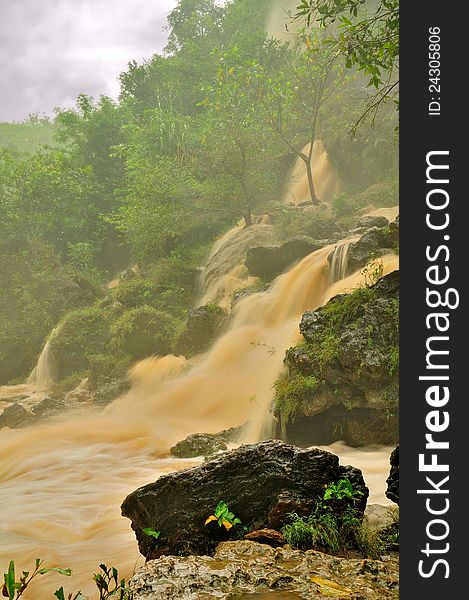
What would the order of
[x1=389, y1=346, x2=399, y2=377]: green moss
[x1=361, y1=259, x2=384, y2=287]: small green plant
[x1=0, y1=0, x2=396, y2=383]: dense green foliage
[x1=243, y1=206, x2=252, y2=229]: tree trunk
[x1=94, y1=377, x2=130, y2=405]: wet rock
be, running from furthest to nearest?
[x1=243, y1=206, x2=252, y2=229]: tree trunk < [x1=0, y1=0, x2=396, y2=383]: dense green foliage < [x1=94, y1=377, x2=130, y2=405]: wet rock < [x1=361, y1=259, x2=384, y2=287]: small green plant < [x1=389, y1=346, x2=399, y2=377]: green moss

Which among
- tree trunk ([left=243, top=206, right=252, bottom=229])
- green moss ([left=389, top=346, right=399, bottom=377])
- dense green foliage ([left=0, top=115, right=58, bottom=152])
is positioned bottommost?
green moss ([left=389, top=346, right=399, bottom=377])

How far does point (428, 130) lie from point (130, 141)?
54.9ft

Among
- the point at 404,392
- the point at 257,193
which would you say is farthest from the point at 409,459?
the point at 257,193

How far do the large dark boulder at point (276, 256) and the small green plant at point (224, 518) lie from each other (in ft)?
25.1

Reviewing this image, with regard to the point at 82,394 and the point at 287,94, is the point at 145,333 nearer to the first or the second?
the point at 82,394

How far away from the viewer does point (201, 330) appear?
9859 mm

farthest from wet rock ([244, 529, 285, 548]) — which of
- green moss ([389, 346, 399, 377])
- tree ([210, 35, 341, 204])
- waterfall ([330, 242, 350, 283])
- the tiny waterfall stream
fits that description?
tree ([210, 35, 341, 204])

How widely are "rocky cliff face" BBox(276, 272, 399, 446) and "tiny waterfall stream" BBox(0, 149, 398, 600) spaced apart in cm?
26

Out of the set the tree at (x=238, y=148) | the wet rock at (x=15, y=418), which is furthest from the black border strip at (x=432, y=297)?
the tree at (x=238, y=148)

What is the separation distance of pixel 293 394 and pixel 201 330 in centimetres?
449

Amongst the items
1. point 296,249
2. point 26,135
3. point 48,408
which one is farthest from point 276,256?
point 26,135

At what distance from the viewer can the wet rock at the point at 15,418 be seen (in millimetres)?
8500

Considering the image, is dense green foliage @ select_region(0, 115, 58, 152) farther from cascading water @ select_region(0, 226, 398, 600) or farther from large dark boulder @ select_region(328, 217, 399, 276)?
large dark boulder @ select_region(328, 217, 399, 276)

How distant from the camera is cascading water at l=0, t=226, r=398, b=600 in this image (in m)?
4.43
